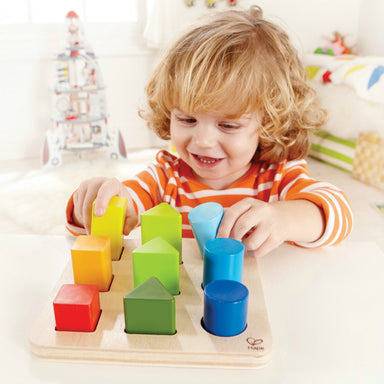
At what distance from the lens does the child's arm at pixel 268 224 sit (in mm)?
541

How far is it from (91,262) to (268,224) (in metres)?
0.23

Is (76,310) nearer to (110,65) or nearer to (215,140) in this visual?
(215,140)

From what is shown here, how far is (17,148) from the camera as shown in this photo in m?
2.60

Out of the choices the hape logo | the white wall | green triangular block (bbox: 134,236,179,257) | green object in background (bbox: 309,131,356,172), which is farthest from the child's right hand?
the white wall

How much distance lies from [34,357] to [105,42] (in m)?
2.47

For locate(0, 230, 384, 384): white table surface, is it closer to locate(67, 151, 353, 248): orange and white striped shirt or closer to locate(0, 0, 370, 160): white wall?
locate(67, 151, 353, 248): orange and white striped shirt

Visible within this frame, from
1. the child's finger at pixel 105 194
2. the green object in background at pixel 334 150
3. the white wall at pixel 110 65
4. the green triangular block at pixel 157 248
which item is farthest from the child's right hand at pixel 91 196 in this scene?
the white wall at pixel 110 65

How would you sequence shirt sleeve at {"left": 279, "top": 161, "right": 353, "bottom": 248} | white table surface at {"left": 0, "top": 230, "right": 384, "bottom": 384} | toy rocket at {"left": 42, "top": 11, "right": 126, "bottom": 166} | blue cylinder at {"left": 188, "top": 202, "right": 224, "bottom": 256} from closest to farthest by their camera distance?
white table surface at {"left": 0, "top": 230, "right": 384, "bottom": 384}, blue cylinder at {"left": 188, "top": 202, "right": 224, "bottom": 256}, shirt sleeve at {"left": 279, "top": 161, "right": 353, "bottom": 248}, toy rocket at {"left": 42, "top": 11, "right": 126, "bottom": 166}

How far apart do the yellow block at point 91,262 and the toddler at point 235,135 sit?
0.12 metres

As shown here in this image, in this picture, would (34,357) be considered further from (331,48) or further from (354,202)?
(331,48)

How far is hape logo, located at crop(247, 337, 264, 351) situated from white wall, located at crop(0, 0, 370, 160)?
2.27 metres

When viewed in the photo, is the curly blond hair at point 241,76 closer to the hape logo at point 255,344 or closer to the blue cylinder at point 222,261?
the blue cylinder at point 222,261

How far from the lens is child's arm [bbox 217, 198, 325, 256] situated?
54 centimetres

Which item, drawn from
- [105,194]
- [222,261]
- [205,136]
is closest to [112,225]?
[105,194]
